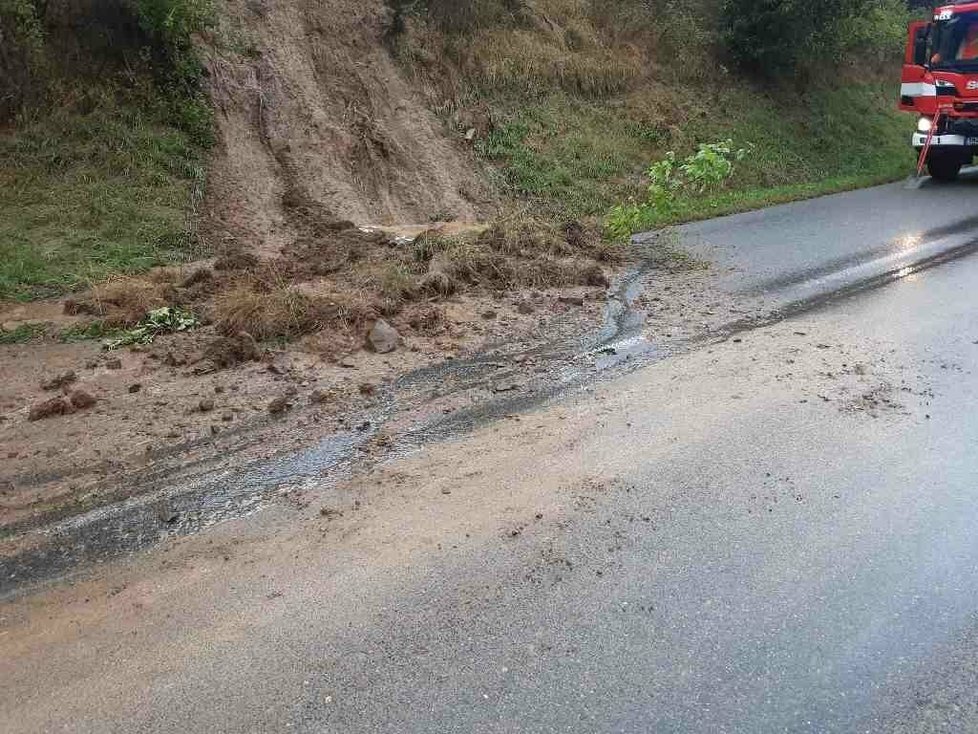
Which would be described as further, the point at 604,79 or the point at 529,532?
the point at 604,79

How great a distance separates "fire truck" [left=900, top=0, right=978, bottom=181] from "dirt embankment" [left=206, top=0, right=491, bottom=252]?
9353mm

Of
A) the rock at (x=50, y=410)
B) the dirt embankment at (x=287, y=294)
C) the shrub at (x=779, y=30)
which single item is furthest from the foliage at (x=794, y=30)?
the rock at (x=50, y=410)

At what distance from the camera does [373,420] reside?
519 cm

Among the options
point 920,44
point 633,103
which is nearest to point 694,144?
point 633,103

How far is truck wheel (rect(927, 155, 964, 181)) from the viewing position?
15867mm

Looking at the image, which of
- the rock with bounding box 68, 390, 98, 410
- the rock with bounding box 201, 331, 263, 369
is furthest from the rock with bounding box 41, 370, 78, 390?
the rock with bounding box 201, 331, 263, 369

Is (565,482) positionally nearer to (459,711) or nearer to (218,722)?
(459,711)

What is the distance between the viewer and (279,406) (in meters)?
5.29

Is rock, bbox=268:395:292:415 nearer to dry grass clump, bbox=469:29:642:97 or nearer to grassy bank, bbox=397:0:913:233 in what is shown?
grassy bank, bbox=397:0:913:233

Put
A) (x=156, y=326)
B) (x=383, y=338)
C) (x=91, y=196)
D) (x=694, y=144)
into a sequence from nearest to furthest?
(x=383, y=338), (x=156, y=326), (x=91, y=196), (x=694, y=144)

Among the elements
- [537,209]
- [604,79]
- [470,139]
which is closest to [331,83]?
[470,139]

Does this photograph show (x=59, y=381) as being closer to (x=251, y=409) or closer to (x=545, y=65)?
(x=251, y=409)

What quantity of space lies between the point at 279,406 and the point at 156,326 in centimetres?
219

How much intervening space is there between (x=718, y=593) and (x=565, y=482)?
1.17 m
